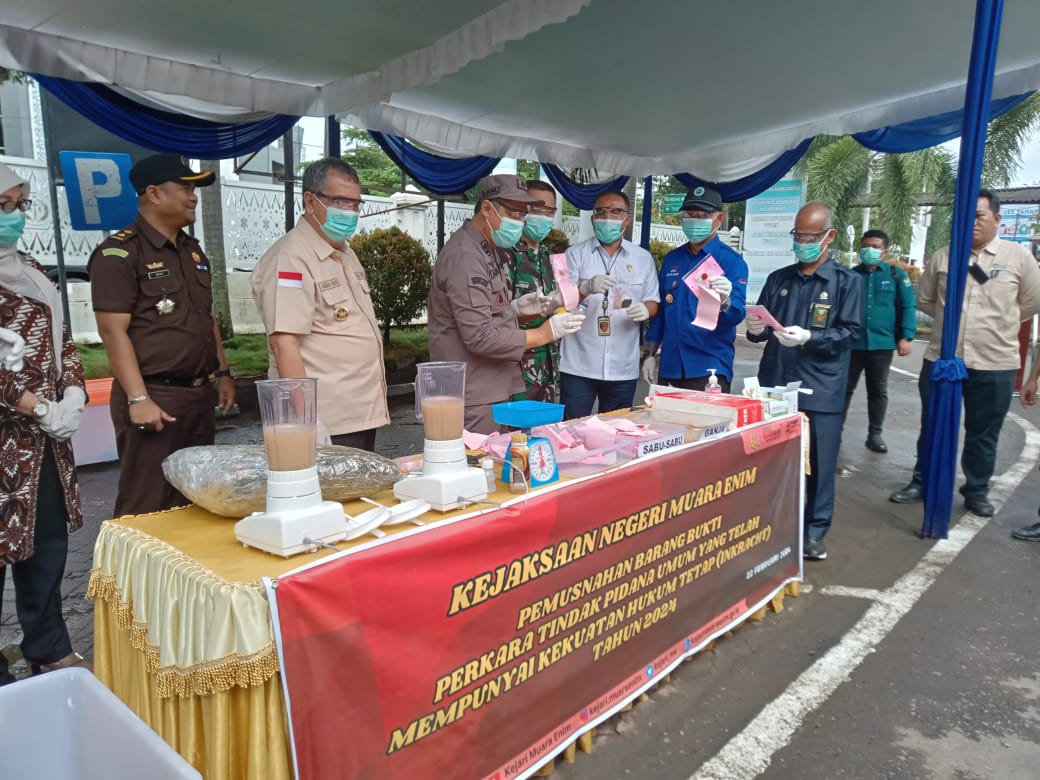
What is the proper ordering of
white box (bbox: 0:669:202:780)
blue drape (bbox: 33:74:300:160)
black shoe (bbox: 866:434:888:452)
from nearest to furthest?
white box (bbox: 0:669:202:780), blue drape (bbox: 33:74:300:160), black shoe (bbox: 866:434:888:452)

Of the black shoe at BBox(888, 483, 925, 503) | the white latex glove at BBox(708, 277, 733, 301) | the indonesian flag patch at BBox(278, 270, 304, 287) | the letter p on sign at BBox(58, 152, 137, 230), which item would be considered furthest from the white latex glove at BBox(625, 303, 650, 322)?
the letter p on sign at BBox(58, 152, 137, 230)

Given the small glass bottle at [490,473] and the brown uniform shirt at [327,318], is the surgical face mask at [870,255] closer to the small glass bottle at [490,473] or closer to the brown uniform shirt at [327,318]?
the brown uniform shirt at [327,318]

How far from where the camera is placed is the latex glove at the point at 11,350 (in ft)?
6.48

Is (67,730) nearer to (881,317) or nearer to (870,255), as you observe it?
(881,317)

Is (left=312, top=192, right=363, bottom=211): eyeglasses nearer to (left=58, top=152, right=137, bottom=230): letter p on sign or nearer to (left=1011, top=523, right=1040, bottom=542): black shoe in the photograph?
(left=1011, top=523, right=1040, bottom=542): black shoe

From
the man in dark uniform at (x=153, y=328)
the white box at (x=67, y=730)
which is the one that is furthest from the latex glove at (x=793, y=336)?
the white box at (x=67, y=730)

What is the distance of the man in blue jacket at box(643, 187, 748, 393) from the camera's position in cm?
377

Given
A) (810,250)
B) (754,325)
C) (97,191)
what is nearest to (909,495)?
(754,325)

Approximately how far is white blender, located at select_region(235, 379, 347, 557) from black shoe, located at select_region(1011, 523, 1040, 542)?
13.1 feet

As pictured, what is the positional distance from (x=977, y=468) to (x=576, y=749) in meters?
3.44

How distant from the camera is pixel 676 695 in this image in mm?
2367

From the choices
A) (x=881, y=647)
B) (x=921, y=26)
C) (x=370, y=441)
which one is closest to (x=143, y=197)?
(x=370, y=441)

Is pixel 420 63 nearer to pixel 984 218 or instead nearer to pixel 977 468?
pixel 984 218

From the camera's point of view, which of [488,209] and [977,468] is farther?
[977,468]
